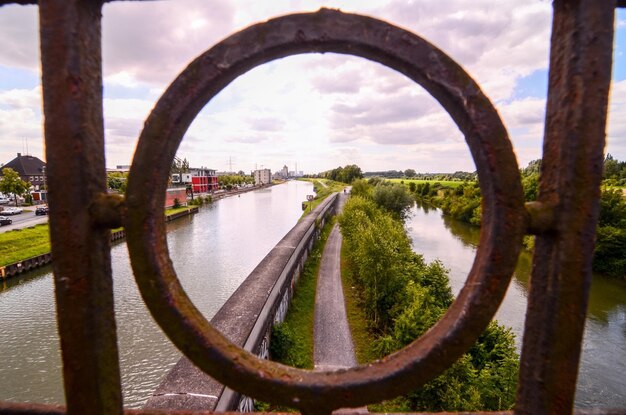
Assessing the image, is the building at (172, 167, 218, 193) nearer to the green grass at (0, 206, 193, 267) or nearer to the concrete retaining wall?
the green grass at (0, 206, 193, 267)

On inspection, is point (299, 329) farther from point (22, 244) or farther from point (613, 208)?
point (613, 208)

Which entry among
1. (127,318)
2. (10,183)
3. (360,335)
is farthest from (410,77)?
(10,183)

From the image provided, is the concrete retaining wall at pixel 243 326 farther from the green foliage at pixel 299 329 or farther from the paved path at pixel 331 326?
the paved path at pixel 331 326

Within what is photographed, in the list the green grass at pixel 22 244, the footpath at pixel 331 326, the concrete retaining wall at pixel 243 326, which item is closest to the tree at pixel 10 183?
the green grass at pixel 22 244

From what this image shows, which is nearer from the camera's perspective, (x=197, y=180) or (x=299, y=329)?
(x=299, y=329)

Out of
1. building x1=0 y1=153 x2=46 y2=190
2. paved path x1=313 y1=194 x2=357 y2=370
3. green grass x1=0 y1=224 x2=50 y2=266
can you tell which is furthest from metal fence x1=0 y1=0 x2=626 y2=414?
building x1=0 y1=153 x2=46 y2=190

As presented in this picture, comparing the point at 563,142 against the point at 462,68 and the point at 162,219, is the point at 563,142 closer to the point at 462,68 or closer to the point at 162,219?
the point at 462,68
